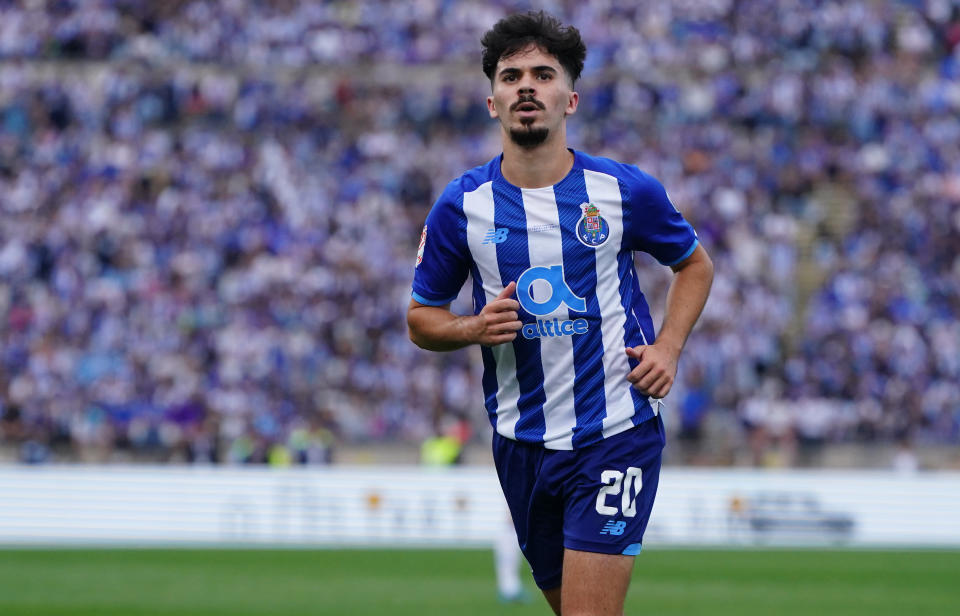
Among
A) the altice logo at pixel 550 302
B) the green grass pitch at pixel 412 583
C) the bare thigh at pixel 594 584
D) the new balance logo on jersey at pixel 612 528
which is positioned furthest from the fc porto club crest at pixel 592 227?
the green grass pitch at pixel 412 583

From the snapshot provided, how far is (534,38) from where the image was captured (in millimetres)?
5027

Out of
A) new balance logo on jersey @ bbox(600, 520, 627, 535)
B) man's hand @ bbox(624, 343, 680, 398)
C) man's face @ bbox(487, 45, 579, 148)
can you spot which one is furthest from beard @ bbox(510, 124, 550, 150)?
new balance logo on jersey @ bbox(600, 520, 627, 535)


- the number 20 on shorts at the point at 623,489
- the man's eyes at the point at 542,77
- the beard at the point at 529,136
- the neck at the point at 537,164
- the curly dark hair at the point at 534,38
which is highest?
the curly dark hair at the point at 534,38

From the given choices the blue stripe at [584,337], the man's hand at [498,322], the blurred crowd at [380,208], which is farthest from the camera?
the blurred crowd at [380,208]

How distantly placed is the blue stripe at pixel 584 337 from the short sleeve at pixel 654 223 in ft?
0.65

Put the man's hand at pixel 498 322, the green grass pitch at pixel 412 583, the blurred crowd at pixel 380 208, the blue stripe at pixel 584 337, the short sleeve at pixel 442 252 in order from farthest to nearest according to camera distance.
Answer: the blurred crowd at pixel 380 208 < the green grass pitch at pixel 412 583 < the short sleeve at pixel 442 252 < the blue stripe at pixel 584 337 < the man's hand at pixel 498 322

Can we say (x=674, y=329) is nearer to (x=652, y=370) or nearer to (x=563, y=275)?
(x=652, y=370)

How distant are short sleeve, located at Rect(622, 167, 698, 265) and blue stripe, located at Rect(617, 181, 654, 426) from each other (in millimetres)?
18

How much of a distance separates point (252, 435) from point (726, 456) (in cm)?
703

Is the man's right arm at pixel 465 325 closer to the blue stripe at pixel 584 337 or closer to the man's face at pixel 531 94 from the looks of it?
the blue stripe at pixel 584 337

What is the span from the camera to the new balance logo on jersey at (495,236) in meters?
5.09

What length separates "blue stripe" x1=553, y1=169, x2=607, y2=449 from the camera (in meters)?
5.04

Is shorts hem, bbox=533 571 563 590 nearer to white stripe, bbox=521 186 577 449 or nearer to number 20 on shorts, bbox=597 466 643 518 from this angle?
number 20 on shorts, bbox=597 466 643 518

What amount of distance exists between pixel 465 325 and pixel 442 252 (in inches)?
14.8
